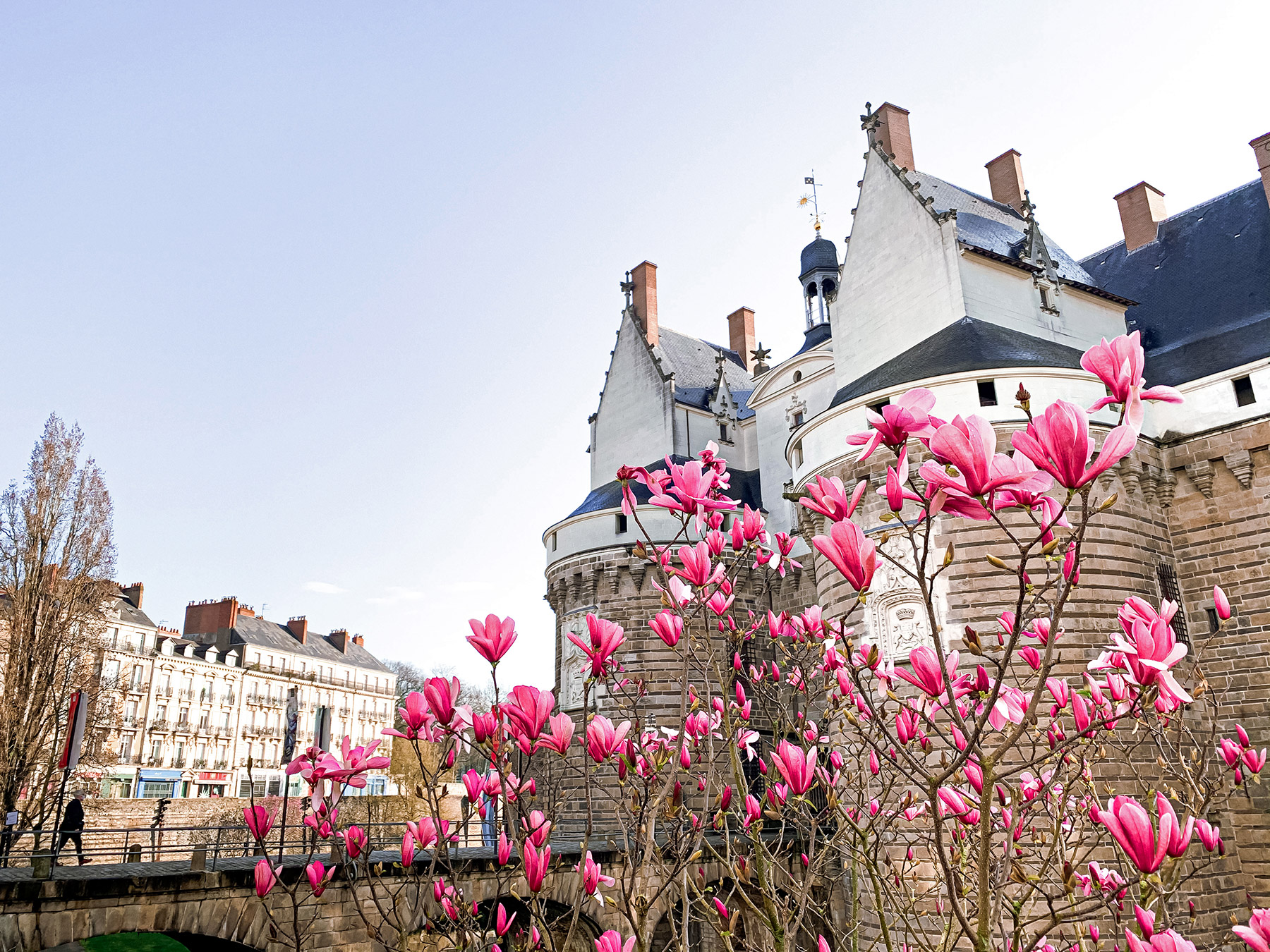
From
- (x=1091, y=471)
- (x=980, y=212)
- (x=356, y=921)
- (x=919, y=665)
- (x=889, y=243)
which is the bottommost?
(x=356, y=921)

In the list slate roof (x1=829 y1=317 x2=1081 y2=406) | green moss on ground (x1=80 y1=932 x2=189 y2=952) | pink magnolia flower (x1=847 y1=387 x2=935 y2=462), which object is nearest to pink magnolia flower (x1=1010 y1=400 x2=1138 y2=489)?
pink magnolia flower (x1=847 y1=387 x2=935 y2=462)

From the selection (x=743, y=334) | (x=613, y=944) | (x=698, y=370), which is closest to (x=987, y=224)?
(x=698, y=370)

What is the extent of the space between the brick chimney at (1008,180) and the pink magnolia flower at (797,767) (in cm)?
2310

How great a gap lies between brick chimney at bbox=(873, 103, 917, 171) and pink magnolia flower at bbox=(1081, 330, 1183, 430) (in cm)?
2110

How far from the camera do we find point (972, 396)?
14.8m

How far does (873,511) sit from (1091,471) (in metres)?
13.4

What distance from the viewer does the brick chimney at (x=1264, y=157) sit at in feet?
59.4

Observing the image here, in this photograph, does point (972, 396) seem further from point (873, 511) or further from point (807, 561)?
point (807, 561)

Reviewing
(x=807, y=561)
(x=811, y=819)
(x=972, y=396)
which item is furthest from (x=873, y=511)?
(x=811, y=819)

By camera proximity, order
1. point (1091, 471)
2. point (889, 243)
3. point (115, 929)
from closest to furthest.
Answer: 1. point (1091, 471)
2. point (115, 929)
3. point (889, 243)

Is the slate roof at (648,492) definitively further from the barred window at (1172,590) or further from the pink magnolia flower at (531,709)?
the pink magnolia flower at (531,709)

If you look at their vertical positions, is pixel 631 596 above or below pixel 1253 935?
above

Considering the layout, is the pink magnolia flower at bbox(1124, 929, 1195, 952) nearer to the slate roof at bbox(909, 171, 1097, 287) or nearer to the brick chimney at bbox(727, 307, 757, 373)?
the slate roof at bbox(909, 171, 1097, 287)

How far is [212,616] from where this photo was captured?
48.5 meters
